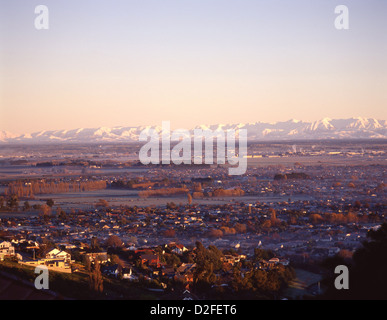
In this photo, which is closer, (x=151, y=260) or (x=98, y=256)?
(x=151, y=260)

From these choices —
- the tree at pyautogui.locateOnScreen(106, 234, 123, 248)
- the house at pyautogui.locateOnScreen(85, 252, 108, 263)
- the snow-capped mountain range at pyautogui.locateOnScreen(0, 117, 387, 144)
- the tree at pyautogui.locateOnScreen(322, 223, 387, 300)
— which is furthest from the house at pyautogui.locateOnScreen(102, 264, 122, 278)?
the snow-capped mountain range at pyautogui.locateOnScreen(0, 117, 387, 144)

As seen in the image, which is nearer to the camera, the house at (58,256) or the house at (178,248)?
the house at (58,256)

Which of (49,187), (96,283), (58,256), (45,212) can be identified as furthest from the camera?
(49,187)

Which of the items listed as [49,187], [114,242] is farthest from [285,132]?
[114,242]

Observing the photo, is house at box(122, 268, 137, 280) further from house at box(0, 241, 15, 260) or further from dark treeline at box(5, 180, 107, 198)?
dark treeline at box(5, 180, 107, 198)

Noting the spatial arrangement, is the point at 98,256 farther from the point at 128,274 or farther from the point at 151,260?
the point at 128,274

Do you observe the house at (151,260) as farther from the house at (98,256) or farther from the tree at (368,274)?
the tree at (368,274)

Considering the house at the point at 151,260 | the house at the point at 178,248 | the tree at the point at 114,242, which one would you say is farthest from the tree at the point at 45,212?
the house at the point at 151,260
